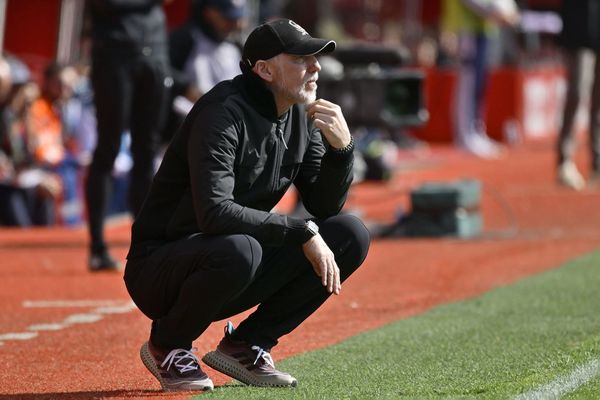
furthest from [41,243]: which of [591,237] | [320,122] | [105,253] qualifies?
[320,122]

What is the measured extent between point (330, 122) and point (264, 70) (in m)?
0.30

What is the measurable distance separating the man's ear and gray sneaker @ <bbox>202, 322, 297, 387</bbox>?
0.98 meters

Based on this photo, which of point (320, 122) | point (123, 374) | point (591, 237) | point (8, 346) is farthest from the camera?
point (591, 237)

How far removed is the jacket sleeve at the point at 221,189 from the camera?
517 cm

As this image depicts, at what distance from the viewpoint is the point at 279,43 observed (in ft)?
17.6

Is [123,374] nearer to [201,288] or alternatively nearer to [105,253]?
[201,288]

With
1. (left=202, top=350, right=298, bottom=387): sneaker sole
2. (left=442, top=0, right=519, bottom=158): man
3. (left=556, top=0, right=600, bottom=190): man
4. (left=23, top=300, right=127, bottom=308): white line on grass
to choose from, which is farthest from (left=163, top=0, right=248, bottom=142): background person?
(left=442, top=0, right=519, bottom=158): man

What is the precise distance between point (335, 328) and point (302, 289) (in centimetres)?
175

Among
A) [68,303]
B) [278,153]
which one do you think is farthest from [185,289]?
[68,303]

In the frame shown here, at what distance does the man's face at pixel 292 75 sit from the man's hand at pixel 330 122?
0.09 meters

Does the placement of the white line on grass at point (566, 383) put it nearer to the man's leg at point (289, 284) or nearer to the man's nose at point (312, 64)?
the man's leg at point (289, 284)

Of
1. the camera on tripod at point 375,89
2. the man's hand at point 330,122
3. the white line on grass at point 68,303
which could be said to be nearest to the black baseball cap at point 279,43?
the man's hand at point 330,122

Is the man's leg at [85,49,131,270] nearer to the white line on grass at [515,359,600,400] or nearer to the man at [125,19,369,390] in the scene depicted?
the man at [125,19,369,390]

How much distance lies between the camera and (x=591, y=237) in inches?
438
